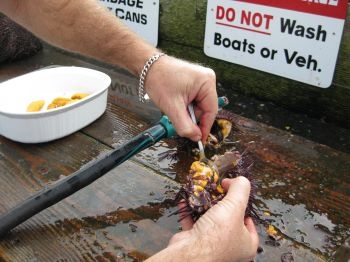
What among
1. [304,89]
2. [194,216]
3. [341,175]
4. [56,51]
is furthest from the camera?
[56,51]

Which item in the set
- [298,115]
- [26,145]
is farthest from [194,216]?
[298,115]

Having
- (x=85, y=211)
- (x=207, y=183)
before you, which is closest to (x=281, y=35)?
(x=207, y=183)

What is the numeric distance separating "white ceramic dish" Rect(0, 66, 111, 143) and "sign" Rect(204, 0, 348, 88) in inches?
33.8

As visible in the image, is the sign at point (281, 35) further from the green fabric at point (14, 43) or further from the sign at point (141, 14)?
the green fabric at point (14, 43)

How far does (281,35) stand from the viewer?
2443 mm

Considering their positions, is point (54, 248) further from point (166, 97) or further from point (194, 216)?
point (166, 97)

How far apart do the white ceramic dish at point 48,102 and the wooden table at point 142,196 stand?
0.21 feet

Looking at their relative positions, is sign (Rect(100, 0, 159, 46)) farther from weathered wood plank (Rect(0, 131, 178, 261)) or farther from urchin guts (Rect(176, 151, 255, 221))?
urchin guts (Rect(176, 151, 255, 221))

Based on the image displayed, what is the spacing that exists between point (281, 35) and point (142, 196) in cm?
133

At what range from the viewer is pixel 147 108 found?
2.33 metres

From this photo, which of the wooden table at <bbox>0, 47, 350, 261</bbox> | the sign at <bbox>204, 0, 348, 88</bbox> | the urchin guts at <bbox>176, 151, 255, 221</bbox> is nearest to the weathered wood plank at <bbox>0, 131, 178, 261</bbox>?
the wooden table at <bbox>0, 47, 350, 261</bbox>

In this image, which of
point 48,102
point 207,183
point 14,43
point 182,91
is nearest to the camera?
point 207,183

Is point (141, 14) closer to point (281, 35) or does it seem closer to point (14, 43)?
point (14, 43)

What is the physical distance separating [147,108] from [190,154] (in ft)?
1.74
